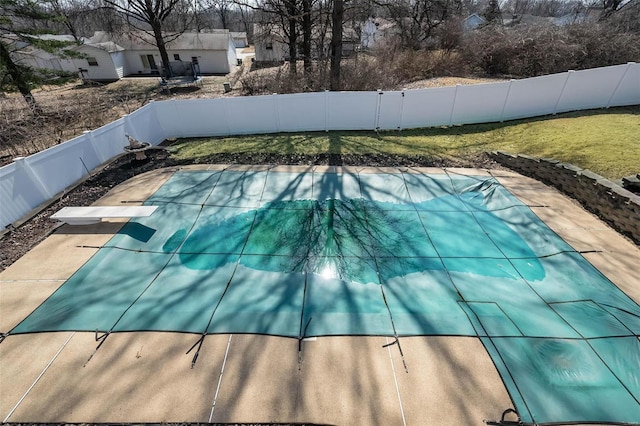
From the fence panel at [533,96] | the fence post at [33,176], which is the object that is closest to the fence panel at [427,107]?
the fence panel at [533,96]

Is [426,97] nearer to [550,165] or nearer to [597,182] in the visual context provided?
[550,165]

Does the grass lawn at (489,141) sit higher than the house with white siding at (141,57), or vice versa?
the house with white siding at (141,57)

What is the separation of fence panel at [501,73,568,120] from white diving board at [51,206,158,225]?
12.4m

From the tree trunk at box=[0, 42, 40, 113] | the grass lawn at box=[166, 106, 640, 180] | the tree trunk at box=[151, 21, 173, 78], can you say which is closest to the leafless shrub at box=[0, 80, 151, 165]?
the tree trunk at box=[0, 42, 40, 113]

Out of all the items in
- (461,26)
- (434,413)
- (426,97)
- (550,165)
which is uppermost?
(461,26)

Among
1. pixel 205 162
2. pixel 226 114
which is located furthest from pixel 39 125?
pixel 205 162

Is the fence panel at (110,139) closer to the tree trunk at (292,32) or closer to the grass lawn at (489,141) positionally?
the grass lawn at (489,141)

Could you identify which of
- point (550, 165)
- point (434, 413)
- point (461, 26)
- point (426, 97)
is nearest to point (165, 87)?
point (426, 97)

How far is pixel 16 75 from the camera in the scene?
1295 cm

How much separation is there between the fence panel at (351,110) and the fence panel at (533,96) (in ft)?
16.7

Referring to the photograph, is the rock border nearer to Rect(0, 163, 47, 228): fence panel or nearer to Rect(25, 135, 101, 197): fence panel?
Rect(25, 135, 101, 197): fence panel

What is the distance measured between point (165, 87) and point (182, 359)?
2222 centimetres

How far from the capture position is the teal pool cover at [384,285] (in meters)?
3.66

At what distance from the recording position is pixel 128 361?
377 cm
